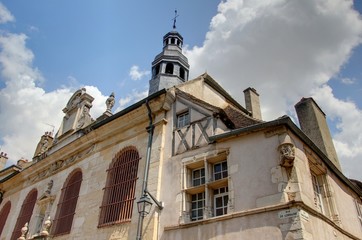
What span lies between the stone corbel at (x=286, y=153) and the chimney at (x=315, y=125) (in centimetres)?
394

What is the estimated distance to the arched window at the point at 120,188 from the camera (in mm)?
7675

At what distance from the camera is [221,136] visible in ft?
21.5

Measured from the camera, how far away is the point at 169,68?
1347 cm

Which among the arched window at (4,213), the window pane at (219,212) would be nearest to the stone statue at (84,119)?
the arched window at (4,213)

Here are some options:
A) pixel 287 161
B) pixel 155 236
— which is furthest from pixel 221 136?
pixel 155 236

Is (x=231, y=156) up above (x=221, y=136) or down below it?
below

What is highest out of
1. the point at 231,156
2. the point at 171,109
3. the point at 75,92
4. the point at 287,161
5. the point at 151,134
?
the point at 75,92

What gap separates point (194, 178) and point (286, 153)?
2.24 metres

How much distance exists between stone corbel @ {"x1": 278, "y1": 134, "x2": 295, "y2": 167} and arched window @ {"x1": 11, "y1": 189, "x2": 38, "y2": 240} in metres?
9.61

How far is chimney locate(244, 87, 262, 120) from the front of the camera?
1141 cm

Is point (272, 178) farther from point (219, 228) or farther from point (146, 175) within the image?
point (146, 175)

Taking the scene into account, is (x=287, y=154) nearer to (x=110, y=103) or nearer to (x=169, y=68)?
(x=110, y=103)

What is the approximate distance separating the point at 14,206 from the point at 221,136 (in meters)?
10.4

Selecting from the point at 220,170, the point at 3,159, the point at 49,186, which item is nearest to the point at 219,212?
the point at 220,170
